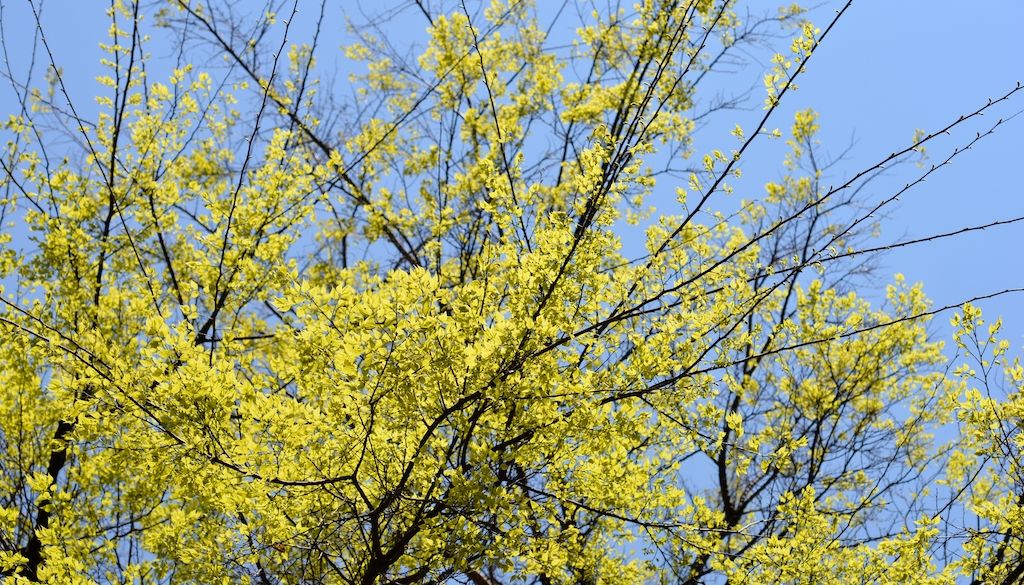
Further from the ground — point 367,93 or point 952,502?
point 367,93

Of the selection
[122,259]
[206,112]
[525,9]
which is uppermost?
[525,9]

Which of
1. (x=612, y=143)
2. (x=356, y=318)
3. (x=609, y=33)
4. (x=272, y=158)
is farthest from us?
(x=609, y=33)

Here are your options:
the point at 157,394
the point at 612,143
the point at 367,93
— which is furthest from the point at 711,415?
the point at 367,93

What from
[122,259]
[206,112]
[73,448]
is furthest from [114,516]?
[206,112]

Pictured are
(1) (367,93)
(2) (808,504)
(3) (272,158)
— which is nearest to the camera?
(2) (808,504)

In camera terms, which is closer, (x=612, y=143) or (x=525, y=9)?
(x=612, y=143)

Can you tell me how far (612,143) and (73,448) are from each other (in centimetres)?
384

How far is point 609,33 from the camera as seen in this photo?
7273 millimetres

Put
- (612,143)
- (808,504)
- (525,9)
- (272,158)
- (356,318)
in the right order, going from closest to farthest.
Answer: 1. (356,318)
2. (612,143)
3. (808,504)
4. (272,158)
5. (525,9)

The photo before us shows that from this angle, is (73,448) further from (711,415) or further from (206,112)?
(711,415)

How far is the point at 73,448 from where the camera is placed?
Result: 17.0 feet

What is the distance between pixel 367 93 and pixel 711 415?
617 cm

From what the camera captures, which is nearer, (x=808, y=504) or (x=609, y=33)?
(x=808, y=504)

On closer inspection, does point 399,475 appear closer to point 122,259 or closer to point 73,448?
point 73,448
